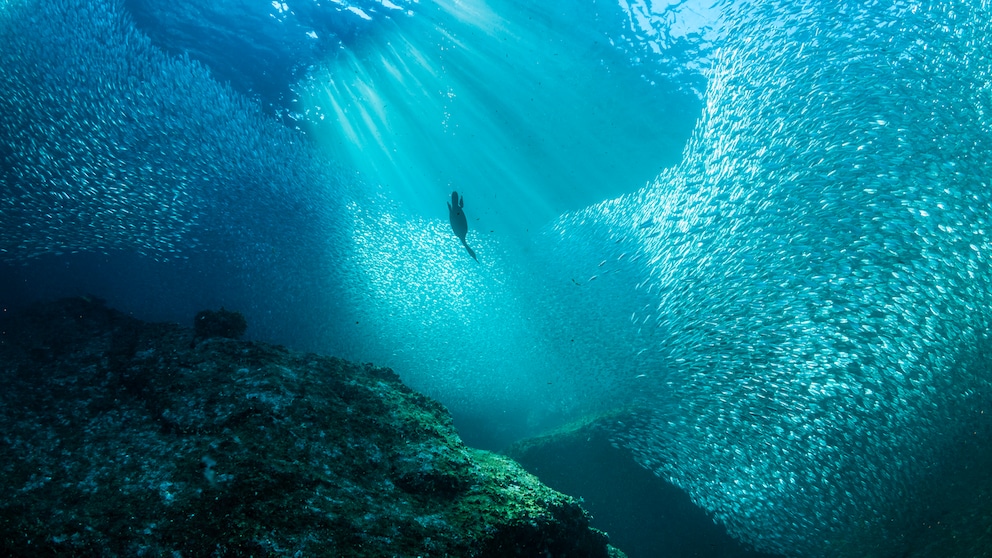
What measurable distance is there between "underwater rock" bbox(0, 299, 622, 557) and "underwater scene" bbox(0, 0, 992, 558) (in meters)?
0.03

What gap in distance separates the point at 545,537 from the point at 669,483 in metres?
9.99

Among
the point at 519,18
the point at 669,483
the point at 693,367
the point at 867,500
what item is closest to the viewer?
the point at 867,500

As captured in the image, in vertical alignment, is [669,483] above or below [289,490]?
above

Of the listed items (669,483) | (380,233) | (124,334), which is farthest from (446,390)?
(124,334)

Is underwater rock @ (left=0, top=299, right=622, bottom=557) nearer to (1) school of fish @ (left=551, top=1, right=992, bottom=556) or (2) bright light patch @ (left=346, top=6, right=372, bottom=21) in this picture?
(1) school of fish @ (left=551, top=1, right=992, bottom=556)

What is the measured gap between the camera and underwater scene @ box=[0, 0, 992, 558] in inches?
138

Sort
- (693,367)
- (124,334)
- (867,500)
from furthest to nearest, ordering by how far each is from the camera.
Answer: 1. (693,367)
2. (867,500)
3. (124,334)

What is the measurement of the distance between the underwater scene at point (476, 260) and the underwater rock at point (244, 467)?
3 centimetres

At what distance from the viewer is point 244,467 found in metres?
3.09

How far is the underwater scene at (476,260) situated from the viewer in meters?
3.52

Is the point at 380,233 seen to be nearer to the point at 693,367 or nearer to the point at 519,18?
the point at 519,18

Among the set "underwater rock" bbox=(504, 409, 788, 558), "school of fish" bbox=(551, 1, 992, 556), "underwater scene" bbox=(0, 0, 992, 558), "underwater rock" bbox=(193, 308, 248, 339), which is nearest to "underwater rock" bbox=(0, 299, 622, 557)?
"underwater scene" bbox=(0, 0, 992, 558)

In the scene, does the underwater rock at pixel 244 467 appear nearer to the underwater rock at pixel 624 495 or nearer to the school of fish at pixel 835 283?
the school of fish at pixel 835 283

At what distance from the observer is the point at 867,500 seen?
9.09 m
